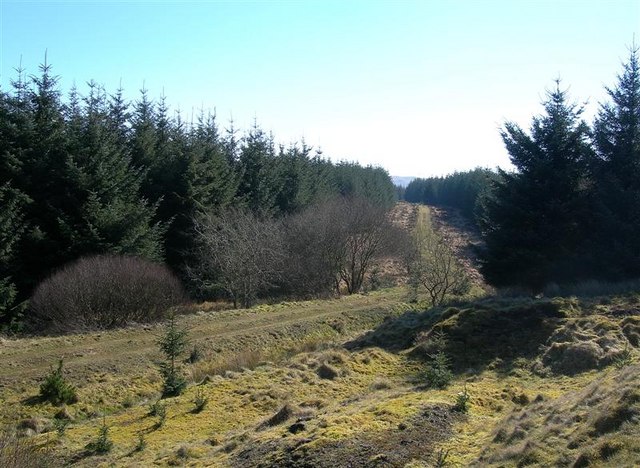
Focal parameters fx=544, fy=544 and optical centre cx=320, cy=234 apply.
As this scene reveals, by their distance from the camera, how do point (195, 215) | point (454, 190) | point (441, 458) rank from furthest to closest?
point (454, 190) < point (195, 215) < point (441, 458)

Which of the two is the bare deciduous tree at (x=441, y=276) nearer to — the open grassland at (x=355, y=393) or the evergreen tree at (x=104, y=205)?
the open grassland at (x=355, y=393)

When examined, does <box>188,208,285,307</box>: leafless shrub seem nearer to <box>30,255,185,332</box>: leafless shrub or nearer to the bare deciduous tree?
<box>30,255,185,332</box>: leafless shrub

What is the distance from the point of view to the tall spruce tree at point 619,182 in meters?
25.3

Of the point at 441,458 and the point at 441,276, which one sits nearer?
the point at 441,458

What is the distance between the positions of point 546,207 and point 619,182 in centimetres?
339

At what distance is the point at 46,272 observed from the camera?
85.6 ft

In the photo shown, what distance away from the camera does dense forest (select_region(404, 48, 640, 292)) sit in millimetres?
26141

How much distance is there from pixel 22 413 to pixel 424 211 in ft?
321

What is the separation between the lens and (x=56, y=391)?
583 inches

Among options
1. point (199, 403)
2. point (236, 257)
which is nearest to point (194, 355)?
point (199, 403)

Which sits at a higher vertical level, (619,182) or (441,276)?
(619,182)

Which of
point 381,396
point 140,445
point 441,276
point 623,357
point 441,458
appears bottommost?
point 140,445

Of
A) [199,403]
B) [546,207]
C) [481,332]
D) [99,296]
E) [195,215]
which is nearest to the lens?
A: [199,403]

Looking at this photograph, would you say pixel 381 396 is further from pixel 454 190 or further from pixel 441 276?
pixel 454 190
